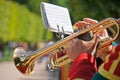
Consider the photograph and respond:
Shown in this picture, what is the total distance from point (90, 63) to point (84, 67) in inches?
1.0

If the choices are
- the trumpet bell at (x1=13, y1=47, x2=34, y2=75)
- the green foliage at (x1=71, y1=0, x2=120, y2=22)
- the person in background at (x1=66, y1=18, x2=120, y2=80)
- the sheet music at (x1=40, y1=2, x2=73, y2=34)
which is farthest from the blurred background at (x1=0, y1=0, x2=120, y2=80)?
the person in background at (x1=66, y1=18, x2=120, y2=80)

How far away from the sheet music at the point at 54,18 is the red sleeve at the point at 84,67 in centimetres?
25

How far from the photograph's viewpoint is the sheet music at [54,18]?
68.6 inches

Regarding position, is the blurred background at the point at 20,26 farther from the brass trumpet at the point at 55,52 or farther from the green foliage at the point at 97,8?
the brass trumpet at the point at 55,52

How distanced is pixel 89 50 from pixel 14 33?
1144 cm

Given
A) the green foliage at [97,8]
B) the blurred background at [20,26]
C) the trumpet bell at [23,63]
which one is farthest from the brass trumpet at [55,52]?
the blurred background at [20,26]

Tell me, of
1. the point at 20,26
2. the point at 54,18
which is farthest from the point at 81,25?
the point at 20,26

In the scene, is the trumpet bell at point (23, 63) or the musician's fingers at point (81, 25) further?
the trumpet bell at point (23, 63)

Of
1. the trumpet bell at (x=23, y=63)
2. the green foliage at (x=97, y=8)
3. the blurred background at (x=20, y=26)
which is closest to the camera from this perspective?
the trumpet bell at (x=23, y=63)

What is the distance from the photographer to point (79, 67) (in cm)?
151

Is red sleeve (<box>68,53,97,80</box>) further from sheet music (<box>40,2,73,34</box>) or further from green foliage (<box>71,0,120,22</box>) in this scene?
green foliage (<box>71,0,120,22</box>)

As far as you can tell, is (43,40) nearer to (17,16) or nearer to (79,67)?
(17,16)

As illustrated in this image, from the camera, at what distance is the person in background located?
1332mm

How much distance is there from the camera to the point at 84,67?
58.9 inches
